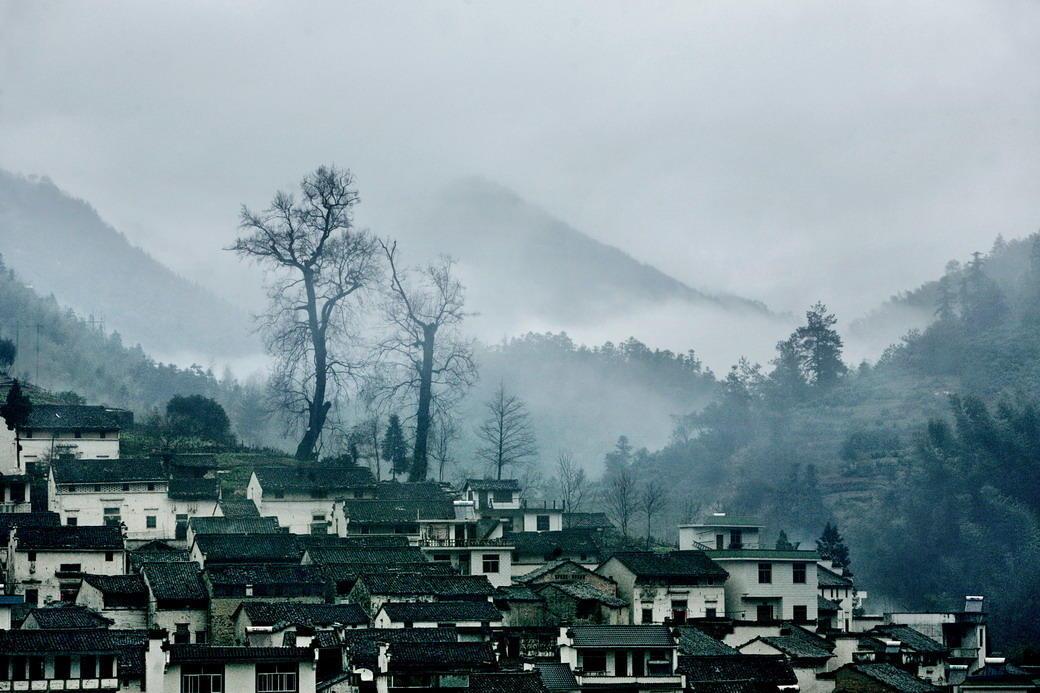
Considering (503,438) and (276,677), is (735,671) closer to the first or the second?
(276,677)

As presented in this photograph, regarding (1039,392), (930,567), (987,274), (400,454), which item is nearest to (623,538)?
(400,454)

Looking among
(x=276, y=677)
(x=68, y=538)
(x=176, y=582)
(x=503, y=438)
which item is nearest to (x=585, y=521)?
(x=503, y=438)

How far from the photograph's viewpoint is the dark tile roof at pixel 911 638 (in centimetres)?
5341

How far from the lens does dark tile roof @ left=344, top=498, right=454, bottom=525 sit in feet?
193

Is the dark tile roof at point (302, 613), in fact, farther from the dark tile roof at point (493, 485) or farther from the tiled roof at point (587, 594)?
the dark tile roof at point (493, 485)

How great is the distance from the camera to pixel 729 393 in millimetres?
113312

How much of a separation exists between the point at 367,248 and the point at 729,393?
46.7 meters

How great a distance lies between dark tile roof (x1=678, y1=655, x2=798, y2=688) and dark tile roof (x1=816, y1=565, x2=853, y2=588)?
1397 centimetres

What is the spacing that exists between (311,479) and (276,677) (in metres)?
21.5

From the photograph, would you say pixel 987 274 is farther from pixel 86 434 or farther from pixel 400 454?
pixel 86 434

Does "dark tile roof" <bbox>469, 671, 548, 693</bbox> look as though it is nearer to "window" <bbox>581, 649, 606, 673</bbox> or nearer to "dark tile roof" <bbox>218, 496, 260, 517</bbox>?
"window" <bbox>581, 649, 606, 673</bbox>

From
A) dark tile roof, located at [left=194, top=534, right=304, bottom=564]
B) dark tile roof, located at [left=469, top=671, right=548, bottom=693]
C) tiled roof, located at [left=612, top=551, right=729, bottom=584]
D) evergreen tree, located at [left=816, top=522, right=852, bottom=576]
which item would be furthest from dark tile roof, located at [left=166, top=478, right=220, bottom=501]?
evergreen tree, located at [left=816, top=522, right=852, bottom=576]

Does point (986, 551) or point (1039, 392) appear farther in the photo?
point (1039, 392)

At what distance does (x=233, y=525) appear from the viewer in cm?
5591
